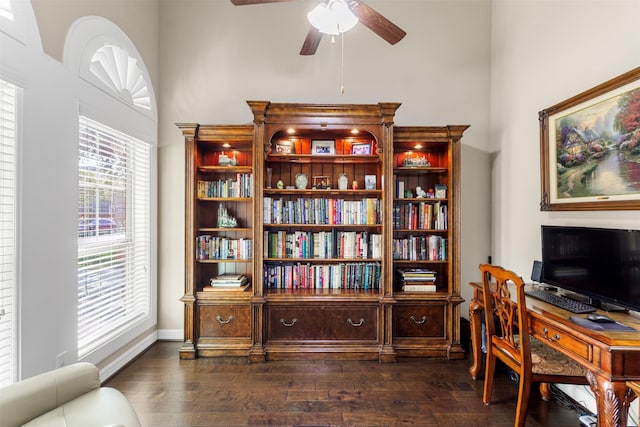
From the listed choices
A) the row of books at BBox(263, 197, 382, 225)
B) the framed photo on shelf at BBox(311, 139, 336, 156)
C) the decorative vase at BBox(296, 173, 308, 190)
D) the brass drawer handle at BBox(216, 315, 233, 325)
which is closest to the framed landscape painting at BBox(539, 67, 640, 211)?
the row of books at BBox(263, 197, 382, 225)

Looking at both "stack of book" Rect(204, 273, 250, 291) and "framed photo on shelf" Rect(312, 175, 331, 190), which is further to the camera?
"framed photo on shelf" Rect(312, 175, 331, 190)

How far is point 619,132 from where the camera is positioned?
76.5 inches

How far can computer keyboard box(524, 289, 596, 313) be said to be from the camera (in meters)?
1.83

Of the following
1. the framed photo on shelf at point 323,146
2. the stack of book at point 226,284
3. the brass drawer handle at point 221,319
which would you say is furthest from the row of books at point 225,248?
the framed photo on shelf at point 323,146

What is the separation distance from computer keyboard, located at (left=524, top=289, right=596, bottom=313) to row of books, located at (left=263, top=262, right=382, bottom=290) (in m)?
1.30

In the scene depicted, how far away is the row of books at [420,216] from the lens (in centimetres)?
307

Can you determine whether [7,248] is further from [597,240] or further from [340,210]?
[597,240]

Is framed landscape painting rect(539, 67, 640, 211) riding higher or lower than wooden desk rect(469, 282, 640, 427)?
higher

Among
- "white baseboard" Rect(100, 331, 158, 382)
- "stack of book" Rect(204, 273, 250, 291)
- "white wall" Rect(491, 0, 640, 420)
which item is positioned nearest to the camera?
"white wall" Rect(491, 0, 640, 420)

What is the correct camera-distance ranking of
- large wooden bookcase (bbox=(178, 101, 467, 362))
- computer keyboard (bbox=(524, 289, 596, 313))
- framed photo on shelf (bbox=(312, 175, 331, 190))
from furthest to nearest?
1. framed photo on shelf (bbox=(312, 175, 331, 190))
2. large wooden bookcase (bbox=(178, 101, 467, 362))
3. computer keyboard (bbox=(524, 289, 596, 313))

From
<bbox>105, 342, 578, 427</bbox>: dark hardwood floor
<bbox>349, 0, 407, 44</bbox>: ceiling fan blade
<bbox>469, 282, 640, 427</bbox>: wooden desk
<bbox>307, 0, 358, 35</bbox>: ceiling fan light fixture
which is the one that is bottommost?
<bbox>105, 342, 578, 427</bbox>: dark hardwood floor

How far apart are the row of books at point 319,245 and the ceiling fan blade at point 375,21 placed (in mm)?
1749

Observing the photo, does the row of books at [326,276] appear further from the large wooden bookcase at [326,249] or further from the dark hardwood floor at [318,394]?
the dark hardwood floor at [318,394]

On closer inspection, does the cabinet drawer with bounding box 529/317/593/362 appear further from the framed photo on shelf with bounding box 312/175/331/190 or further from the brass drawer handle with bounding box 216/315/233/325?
the brass drawer handle with bounding box 216/315/233/325
